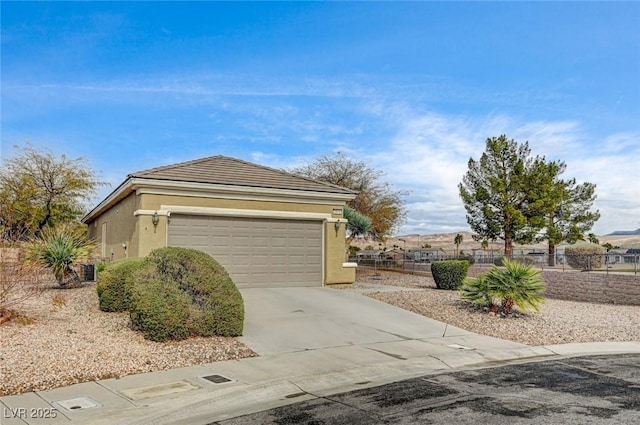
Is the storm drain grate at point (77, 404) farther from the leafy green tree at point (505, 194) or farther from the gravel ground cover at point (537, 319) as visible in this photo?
the leafy green tree at point (505, 194)

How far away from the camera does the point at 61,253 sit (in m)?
15.9

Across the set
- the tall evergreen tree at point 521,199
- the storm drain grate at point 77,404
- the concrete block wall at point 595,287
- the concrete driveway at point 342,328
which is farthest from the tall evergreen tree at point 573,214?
the storm drain grate at point 77,404

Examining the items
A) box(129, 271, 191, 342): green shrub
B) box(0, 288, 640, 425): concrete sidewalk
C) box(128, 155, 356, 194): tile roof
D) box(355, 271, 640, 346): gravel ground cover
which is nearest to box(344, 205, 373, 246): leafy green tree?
box(128, 155, 356, 194): tile roof

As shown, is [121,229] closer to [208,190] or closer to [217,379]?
[208,190]

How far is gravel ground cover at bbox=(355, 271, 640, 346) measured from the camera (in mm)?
12320

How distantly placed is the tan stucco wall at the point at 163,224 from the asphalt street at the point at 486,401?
32.0 ft

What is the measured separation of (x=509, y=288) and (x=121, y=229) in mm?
12797

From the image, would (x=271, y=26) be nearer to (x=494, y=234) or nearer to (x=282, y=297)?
(x=282, y=297)

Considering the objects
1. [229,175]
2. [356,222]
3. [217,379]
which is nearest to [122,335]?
[217,379]

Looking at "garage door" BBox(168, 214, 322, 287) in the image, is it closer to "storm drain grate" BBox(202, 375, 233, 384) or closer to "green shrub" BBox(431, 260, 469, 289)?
"green shrub" BBox(431, 260, 469, 289)

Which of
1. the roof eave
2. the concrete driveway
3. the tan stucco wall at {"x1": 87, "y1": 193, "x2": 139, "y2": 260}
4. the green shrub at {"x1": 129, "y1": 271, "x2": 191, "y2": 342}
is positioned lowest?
the concrete driveway

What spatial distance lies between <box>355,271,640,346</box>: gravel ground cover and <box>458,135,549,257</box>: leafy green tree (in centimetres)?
2355

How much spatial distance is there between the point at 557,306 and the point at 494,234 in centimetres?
2626

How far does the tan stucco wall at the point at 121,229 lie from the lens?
16.5 m
